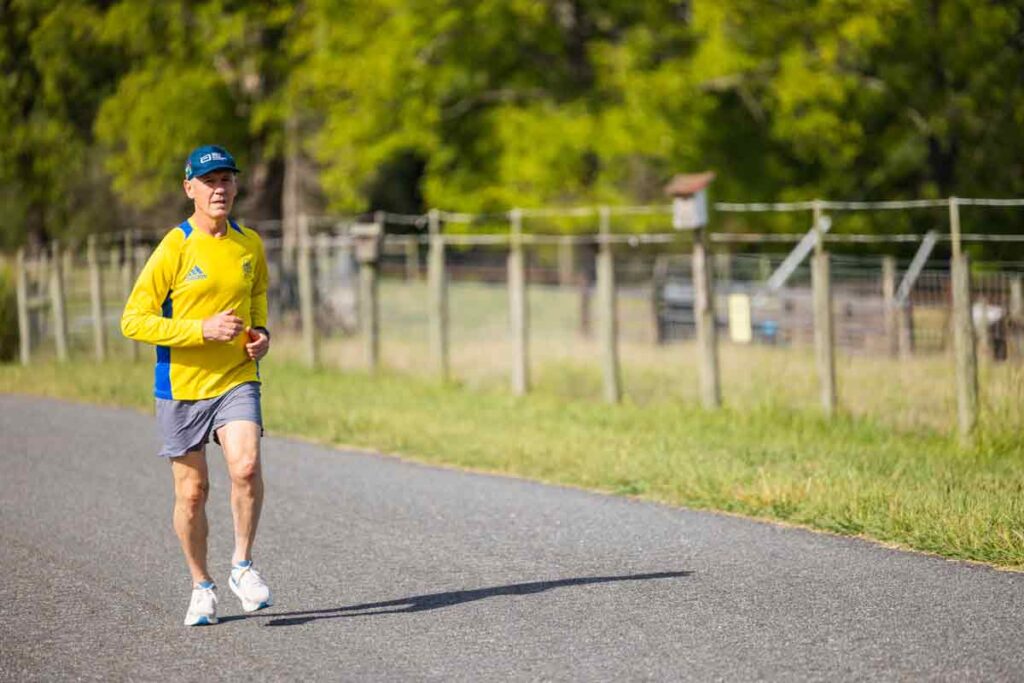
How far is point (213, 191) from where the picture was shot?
7.05 metres

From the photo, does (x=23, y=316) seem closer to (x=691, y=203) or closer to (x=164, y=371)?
(x=691, y=203)

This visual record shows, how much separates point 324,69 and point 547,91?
430 cm

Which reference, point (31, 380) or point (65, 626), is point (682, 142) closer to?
point (31, 380)

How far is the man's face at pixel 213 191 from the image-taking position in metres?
7.05

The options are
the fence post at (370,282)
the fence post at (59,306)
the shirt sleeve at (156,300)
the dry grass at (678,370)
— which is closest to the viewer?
the shirt sleeve at (156,300)

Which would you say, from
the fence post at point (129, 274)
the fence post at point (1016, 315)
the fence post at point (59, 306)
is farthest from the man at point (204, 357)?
the fence post at point (59, 306)

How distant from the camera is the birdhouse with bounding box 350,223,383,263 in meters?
20.0

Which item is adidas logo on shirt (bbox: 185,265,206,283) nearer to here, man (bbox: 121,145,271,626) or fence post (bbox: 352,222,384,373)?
man (bbox: 121,145,271,626)

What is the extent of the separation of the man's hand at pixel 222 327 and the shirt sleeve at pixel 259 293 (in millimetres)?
358

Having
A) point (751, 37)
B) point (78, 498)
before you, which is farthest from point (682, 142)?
point (78, 498)

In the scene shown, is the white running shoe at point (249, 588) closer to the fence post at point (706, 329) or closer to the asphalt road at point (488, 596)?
the asphalt road at point (488, 596)

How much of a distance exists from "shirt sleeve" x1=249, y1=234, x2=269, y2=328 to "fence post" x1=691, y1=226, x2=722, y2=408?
7.94 meters

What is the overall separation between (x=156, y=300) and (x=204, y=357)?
322 mm

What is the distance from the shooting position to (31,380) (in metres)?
20.9
